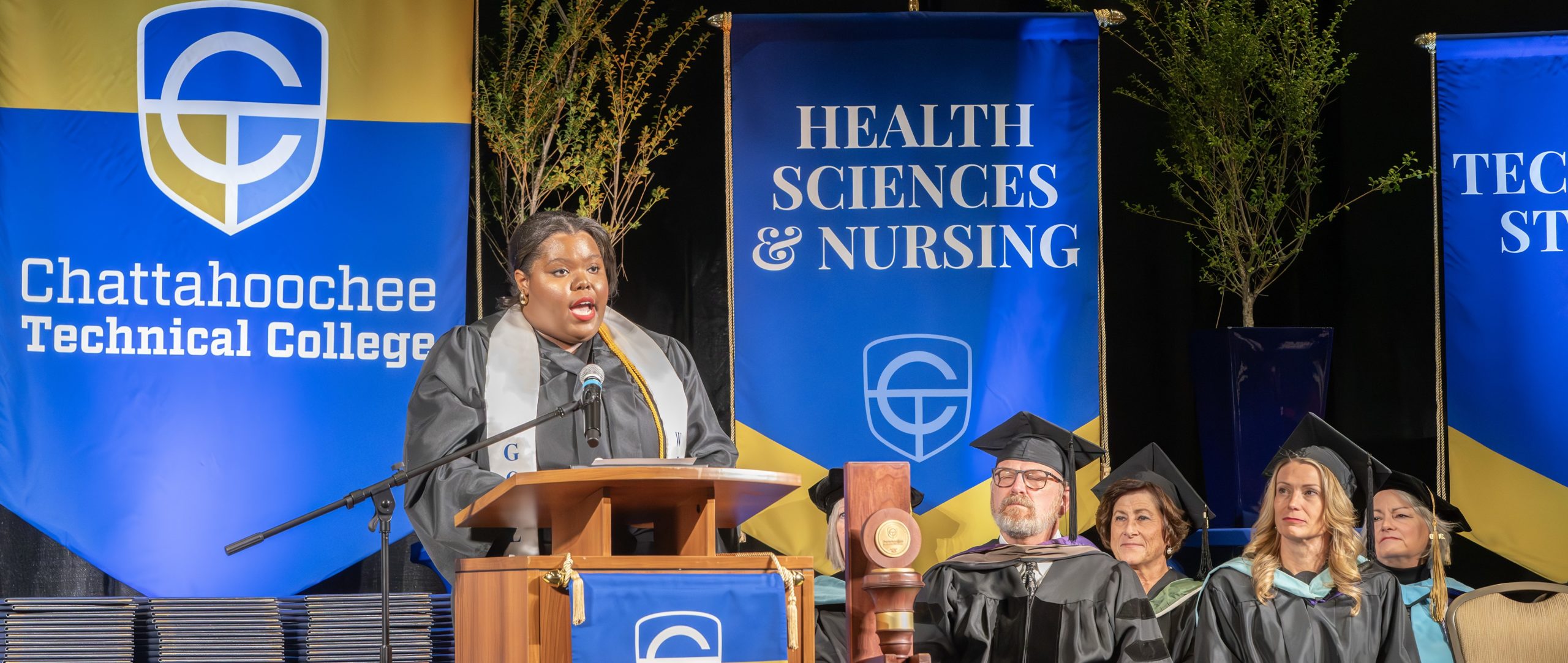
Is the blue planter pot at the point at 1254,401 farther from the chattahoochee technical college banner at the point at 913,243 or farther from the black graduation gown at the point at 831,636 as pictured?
the black graduation gown at the point at 831,636

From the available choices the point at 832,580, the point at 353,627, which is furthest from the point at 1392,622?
the point at 353,627

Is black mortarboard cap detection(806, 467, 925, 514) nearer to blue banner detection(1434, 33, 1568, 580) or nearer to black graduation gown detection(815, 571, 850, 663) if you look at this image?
black graduation gown detection(815, 571, 850, 663)

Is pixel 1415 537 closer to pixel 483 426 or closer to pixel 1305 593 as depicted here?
pixel 1305 593

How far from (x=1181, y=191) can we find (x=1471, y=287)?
1251 mm

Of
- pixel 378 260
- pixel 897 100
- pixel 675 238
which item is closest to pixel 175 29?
pixel 378 260

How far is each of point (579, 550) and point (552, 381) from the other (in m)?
1.03

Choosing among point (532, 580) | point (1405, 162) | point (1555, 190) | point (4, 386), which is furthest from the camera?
point (1405, 162)

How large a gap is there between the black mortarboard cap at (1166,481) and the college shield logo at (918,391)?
22.6 inches

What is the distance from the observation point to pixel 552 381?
403 cm

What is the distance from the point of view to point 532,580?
9.48 ft

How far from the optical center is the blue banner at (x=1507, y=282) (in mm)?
5688

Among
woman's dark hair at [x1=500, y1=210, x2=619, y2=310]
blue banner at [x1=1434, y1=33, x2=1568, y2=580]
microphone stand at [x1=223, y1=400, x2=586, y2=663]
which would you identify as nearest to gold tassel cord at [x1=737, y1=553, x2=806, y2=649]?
microphone stand at [x1=223, y1=400, x2=586, y2=663]

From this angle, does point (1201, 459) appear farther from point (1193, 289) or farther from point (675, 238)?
point (675, 238)

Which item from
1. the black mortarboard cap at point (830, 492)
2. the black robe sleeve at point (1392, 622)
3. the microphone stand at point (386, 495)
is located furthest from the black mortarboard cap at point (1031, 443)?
the microphone stand at point (386, 495)
